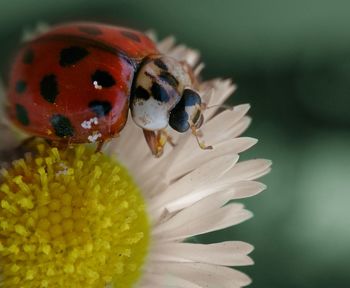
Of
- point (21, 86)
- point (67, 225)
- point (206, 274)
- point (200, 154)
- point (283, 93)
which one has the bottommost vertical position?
point (206, 274)

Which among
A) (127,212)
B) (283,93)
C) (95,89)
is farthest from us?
(283,93)

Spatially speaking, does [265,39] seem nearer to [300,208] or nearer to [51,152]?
[300,208]

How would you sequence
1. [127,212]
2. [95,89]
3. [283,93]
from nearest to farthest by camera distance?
1. [95,89]
2. [127,212]
3. [283,93]

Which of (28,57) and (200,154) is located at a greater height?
(28,57)

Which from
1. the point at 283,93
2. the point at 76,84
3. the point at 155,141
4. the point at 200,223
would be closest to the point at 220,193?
the point at 200,223

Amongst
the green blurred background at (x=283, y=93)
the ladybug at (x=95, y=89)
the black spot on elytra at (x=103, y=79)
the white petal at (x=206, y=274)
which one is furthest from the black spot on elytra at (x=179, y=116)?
the green blurred background at (x=283, y=93)

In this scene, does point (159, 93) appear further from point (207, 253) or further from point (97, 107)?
point (207, 253)

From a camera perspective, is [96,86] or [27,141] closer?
[96,86]

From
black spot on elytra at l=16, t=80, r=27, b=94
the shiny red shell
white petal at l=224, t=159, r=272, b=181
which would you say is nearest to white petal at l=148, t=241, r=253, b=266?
white petal at l=224, t=159, r=272, b=181
